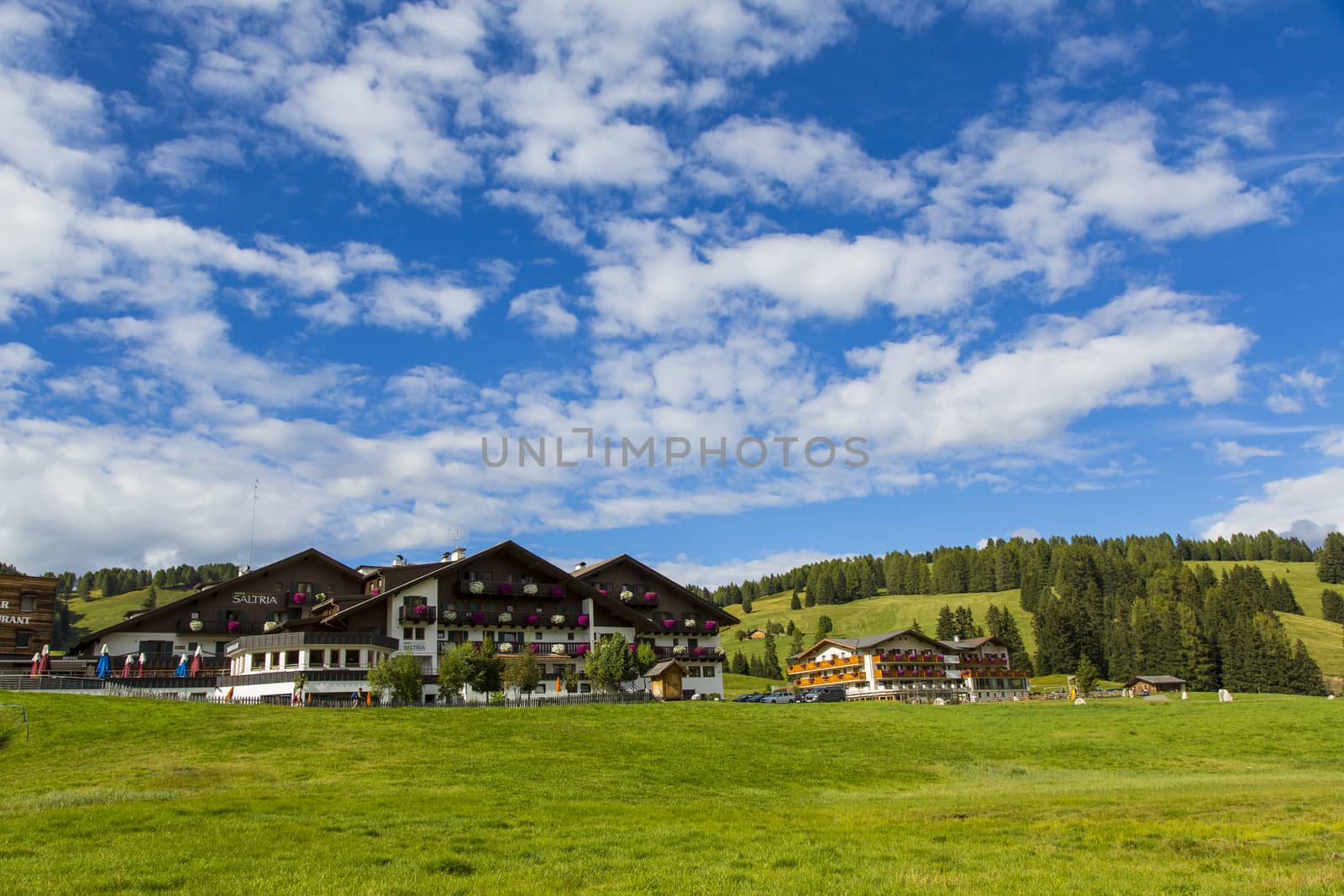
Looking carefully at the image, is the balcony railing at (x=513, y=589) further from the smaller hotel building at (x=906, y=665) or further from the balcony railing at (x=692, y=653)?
the smaller hotel building at (x=906, y=665)

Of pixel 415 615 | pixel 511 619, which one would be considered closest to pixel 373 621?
pixel 415 615

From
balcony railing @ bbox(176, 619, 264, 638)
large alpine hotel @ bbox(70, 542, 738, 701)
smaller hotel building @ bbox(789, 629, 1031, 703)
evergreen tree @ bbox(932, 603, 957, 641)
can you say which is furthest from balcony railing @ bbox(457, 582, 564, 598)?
evergreen tree @ bbox(932, 603, 957, 641)

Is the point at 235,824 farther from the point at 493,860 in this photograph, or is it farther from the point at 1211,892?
the point at 1211,892

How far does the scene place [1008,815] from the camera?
25219 mm

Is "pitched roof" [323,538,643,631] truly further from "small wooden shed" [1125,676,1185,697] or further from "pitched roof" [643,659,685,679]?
"small wooden shed" [1125,676,1185,697]

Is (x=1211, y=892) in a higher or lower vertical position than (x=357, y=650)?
lower

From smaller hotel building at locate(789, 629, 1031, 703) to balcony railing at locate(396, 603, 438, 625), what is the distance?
5915cm

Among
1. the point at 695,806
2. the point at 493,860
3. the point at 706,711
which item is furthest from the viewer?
the point at 706,711

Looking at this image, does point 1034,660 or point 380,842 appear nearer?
point 380,842

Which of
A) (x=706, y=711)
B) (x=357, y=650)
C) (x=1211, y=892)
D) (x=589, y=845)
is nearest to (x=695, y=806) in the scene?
(x=589, y=845)

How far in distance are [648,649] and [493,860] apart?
2375 inches

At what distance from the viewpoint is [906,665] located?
126 meters

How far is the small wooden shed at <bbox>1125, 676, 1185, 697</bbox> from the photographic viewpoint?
392 ft

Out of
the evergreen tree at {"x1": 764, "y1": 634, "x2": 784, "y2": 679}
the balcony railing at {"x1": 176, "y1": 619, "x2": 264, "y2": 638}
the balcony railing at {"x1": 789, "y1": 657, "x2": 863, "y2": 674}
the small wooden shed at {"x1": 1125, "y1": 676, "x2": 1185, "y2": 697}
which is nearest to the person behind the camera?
the balcony railing at {"x1": 176, "y1": 619, "x2": 264, "y2": 638}
